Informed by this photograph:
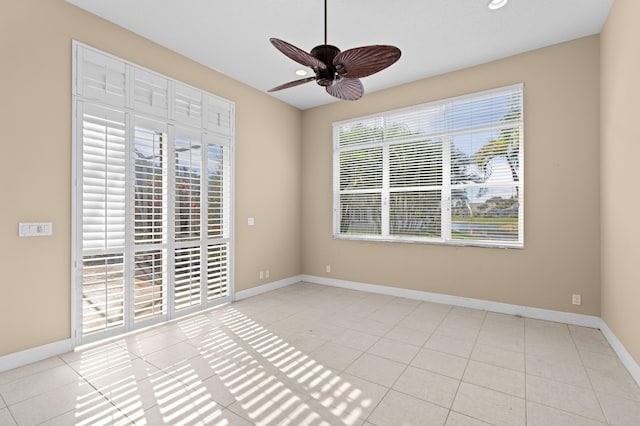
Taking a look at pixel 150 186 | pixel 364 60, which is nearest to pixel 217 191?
pixel 150 186

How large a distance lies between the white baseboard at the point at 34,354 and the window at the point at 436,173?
12.2 ft

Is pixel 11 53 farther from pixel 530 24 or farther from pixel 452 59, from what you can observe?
pixel 530 24

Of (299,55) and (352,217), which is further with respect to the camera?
(352,217)

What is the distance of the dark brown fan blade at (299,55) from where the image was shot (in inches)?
82.4

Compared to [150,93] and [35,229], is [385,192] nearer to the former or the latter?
[150,93]

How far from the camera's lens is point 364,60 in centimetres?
223

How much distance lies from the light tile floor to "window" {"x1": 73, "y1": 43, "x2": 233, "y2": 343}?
380 millimetres

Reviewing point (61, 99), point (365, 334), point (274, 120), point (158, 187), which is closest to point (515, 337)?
point (365, 334)

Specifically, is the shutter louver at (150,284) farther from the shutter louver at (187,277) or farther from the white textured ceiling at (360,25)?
the white textured ceiling at (360,25)

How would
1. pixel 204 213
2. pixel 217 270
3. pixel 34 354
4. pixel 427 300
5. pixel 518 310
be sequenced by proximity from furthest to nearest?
pixel 427 300 < pixel 217 270 < pixel 204 213 < pixel 518 310 < pixel 34 354

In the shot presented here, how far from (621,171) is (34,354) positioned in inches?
207

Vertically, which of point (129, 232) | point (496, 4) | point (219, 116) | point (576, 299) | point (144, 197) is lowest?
point (576, 299)

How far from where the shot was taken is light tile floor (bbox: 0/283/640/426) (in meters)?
1.94

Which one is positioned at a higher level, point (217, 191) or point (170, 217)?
point (217, 191)
